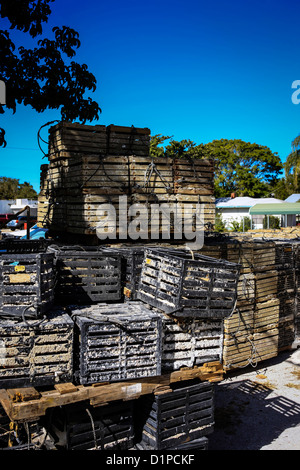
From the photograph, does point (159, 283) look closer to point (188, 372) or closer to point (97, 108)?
point (188, 372)

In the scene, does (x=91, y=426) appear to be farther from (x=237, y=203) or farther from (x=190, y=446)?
(x=237, y=203)

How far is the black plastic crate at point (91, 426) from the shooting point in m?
4.71

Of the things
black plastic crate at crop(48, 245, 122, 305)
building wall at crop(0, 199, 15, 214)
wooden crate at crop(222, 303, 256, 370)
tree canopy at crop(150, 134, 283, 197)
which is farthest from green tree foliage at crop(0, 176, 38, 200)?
black plastic crate at crop(48, 245, 122, 305)

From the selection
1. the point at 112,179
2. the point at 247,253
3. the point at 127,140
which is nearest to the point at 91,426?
the point at 112,179

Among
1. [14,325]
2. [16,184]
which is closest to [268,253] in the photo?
[14,325]

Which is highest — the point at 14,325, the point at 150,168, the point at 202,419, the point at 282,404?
the point at 150,168

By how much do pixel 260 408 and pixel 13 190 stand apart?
63.5 meters

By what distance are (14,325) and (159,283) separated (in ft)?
6.06

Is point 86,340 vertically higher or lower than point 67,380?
higher

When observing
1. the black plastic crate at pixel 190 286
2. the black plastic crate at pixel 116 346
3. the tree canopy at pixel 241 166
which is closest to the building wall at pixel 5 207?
the tree canopy at pixel 241 166

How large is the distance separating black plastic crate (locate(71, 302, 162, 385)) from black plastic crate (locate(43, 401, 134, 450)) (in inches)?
17.5

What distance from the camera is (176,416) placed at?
520cm

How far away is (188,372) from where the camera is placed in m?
5.21

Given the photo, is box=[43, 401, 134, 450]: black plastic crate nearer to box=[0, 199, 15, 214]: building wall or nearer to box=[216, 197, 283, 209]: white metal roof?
box=[216, 197, 283, 209]: white metal roof
